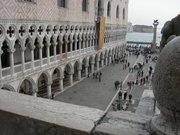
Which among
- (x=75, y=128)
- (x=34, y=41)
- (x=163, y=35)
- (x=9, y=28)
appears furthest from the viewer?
(x=34, y=41)

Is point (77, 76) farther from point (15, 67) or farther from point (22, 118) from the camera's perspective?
point (22, 118)

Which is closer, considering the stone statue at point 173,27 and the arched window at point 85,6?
the stone statue at point 173,27

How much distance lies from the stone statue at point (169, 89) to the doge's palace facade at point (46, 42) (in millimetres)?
12281

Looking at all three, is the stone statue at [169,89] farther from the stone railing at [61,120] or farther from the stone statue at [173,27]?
the stone statue at [173,27]

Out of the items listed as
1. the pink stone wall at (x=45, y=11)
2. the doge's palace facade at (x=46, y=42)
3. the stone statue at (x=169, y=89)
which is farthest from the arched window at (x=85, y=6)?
the stone statue at (x=169, y=89)

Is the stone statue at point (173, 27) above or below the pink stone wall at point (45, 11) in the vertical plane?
below

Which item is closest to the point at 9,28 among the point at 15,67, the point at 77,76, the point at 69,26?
the point at 15,67

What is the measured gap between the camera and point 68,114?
6.52ft

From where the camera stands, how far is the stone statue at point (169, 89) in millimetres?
1481

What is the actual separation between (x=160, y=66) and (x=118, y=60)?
1479 inches

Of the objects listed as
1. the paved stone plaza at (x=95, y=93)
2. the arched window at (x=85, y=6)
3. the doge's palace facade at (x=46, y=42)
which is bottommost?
the paved stone plaza at (x=95, y=93)

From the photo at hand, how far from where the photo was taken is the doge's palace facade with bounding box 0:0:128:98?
13.5 m

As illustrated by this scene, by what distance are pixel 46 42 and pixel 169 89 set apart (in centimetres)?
1657

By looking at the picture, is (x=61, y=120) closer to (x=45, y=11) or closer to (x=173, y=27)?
(x=173, y=27)
